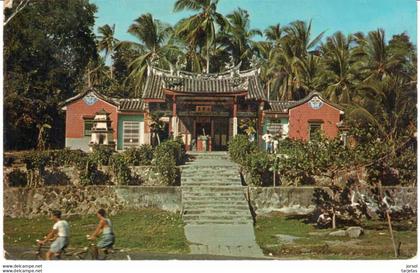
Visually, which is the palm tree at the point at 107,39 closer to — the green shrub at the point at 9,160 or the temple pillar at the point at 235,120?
the green shrub at the point at 9,160

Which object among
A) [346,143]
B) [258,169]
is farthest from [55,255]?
[346,143]

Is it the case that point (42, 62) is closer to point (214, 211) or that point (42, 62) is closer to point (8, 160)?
point (8, 160)

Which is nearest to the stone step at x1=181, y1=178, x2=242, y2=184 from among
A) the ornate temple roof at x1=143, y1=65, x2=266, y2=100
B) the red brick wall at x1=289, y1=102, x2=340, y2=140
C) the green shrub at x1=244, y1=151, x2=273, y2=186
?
the green shrub at x1=244, y1=151, x2=273, y2=186

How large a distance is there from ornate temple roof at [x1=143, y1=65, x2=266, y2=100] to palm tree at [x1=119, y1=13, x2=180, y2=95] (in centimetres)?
17

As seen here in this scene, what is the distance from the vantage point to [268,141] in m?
7.83

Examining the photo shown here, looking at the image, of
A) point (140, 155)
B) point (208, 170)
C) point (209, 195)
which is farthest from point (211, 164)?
point (140, 155)

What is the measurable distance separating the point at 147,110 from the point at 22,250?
341 cm

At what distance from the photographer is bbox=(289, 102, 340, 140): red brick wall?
774cm

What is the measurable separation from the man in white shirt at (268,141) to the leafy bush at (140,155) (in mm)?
1631

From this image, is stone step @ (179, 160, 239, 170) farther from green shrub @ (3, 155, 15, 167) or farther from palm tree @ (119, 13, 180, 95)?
green shrub @ (3, 155, 15, 167)

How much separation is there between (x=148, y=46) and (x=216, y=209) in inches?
113

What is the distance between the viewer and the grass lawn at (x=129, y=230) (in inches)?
220

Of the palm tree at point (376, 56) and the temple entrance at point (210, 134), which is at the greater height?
the palm tree at point (376, 56)

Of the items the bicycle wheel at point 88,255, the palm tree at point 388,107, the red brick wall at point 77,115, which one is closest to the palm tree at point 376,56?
the palm tree at point 388,107
